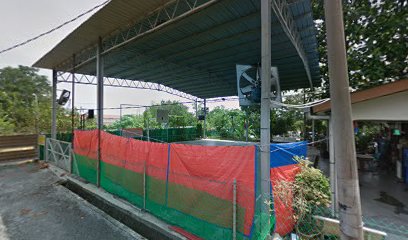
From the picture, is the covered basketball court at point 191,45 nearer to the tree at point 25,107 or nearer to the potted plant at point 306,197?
the potted plant at point 306,197

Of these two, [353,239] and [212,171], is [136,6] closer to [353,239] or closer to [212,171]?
[212,171]

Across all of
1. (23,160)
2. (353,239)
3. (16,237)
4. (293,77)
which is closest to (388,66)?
(293,77)

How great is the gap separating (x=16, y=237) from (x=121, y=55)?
9.35m

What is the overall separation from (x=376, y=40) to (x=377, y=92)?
8.24 meters

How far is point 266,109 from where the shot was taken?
388 centimetres

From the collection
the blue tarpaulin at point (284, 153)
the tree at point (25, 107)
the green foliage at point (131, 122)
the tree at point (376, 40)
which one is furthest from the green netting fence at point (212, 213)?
the green foliage at point (131, 122)

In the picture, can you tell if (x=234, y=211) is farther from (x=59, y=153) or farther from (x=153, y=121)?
(x=153, y=121)

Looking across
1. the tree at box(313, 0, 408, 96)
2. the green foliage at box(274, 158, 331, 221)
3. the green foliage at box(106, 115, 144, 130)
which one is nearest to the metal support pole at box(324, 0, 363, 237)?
the green foliage at box(274, 158, 331, 221)

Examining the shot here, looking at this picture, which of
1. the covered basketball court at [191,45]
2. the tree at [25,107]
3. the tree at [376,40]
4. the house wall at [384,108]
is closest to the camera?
the house wall at [384,108]

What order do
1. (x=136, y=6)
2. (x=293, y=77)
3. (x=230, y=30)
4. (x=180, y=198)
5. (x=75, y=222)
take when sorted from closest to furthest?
1. (x=180, y=198)
2. (x=75, y=222)
3. (x=136, y=6)
4. (x=230, y=30)
5. (x=293, y=77)

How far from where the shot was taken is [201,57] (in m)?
11.7

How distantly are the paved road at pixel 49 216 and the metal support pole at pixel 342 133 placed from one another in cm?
397

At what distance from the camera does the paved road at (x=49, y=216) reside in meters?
4.62

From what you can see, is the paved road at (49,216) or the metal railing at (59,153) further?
the metal railing at (59,153)
